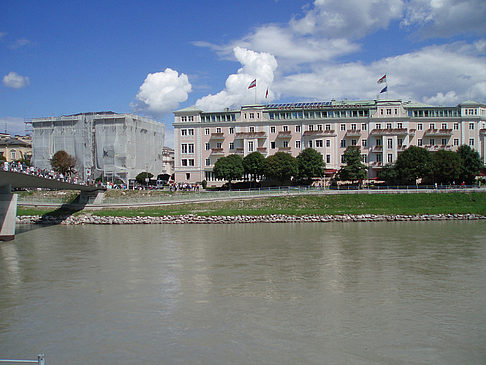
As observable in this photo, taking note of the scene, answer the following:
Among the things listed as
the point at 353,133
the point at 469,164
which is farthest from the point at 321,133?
the point at 469,164

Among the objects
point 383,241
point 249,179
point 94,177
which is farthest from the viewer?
point 94,177

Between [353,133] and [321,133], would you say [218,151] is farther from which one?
[353,133]

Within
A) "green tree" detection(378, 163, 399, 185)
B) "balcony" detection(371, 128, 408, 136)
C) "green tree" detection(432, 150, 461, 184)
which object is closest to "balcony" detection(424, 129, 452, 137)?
"balcony" detection(371, 128, 408, 136)

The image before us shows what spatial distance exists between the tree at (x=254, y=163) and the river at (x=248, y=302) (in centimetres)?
3812

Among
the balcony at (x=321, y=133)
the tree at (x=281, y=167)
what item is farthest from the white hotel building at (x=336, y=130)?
the tree at (x=281, y=167)

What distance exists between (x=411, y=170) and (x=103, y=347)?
6095 cm

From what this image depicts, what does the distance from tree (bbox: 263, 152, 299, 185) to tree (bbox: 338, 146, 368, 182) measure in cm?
760

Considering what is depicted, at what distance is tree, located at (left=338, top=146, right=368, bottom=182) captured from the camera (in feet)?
230

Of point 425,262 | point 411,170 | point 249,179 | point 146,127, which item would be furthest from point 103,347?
point 146,127

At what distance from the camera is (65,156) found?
3282 inches

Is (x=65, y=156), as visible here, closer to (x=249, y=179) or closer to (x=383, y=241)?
(x=249, y=179)

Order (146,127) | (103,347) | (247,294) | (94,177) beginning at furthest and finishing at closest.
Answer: (146,127) < (94,177) < (247,294) < (103,347)

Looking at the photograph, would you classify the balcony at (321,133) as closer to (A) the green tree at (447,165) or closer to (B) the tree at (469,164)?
(A) the green tree at (447,165)

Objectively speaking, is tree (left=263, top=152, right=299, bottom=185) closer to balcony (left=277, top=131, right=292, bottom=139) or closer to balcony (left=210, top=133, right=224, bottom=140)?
balcony (left=277, top=131, right=292, bottom=139)
